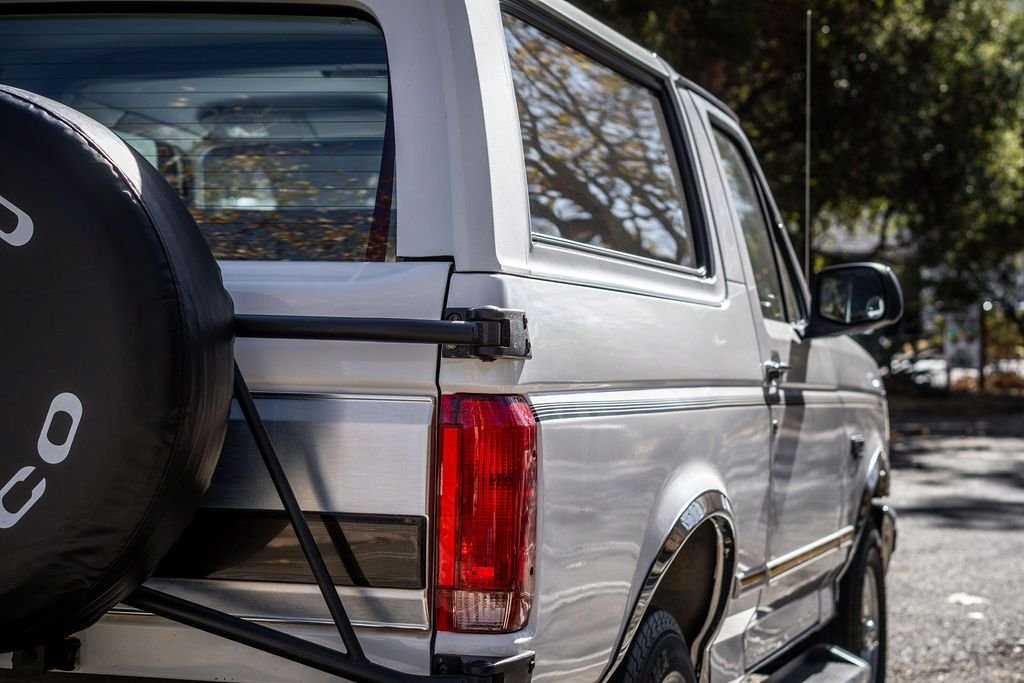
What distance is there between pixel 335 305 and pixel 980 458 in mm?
15884

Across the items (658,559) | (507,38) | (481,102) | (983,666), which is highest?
(507,38)

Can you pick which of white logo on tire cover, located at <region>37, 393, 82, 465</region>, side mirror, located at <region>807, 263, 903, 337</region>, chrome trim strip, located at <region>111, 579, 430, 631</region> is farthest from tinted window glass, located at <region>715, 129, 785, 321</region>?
white logo on tire cover, located at <region>37, 393, 82, 465</region>

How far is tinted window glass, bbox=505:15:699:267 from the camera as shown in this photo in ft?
9.24

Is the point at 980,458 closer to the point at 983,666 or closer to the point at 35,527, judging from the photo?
the point at 983,666

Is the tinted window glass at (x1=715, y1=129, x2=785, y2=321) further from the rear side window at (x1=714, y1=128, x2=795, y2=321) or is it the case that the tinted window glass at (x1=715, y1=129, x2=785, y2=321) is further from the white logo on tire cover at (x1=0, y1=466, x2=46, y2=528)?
the white logo on tire cover at (x1=0, y1=466, x2=46, y2=528)

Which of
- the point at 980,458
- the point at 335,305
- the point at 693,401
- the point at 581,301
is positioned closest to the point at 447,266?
the point at 335,305

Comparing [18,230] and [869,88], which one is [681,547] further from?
[869,88]

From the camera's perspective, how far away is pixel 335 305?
7.67 ft

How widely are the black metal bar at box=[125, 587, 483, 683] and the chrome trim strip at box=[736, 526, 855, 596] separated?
1471mm

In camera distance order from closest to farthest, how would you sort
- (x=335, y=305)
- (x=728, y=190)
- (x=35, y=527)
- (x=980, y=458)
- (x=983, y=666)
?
(x=35, y=527)
(x=335, y=305)
(x=728, y=190)
(x=983, y=666)
(x=980, y=458)

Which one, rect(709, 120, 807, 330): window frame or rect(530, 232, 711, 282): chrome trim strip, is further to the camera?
rect(709, 120, 807, 330): window frame

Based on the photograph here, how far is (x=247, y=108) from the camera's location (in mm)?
2807

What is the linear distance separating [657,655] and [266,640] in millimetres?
1061

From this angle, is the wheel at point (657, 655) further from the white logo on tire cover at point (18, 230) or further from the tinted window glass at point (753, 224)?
the white logo on tire cover at point (18, 230)
